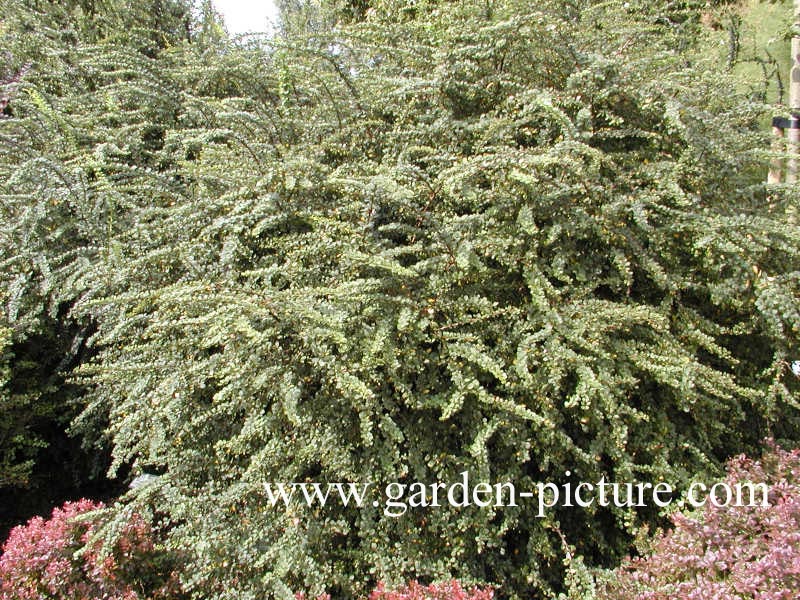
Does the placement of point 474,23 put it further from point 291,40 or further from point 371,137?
point 291,40

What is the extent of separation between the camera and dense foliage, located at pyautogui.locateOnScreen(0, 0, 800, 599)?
2.02 meters

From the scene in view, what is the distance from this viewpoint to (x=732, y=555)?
1.74 m

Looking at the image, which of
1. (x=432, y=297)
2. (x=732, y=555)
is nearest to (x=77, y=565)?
(x=432, y=297)

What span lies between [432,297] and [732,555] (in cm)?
121

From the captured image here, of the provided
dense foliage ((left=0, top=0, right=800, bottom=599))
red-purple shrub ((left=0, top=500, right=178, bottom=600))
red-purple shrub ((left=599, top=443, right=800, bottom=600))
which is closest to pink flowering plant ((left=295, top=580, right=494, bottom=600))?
dense foliage ((left=0, top=0, right=800, bottom=599))

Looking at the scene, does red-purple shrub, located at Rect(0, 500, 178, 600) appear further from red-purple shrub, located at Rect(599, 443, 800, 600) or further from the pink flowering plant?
red-purple shrub, located at Rect(599, 443, 800, 600)

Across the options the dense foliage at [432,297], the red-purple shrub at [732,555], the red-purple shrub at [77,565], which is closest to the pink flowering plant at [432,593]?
the dense foliage at [432,297]

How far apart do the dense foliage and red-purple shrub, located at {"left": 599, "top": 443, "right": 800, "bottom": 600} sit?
20 centimetres

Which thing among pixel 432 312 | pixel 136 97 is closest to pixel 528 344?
pixel 432 312

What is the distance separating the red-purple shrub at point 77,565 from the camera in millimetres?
2045

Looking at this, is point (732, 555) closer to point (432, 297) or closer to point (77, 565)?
point (432, 297)

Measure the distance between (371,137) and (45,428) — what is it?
224 cm

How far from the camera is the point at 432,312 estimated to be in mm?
2084

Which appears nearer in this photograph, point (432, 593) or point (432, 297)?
point (432, 593)
